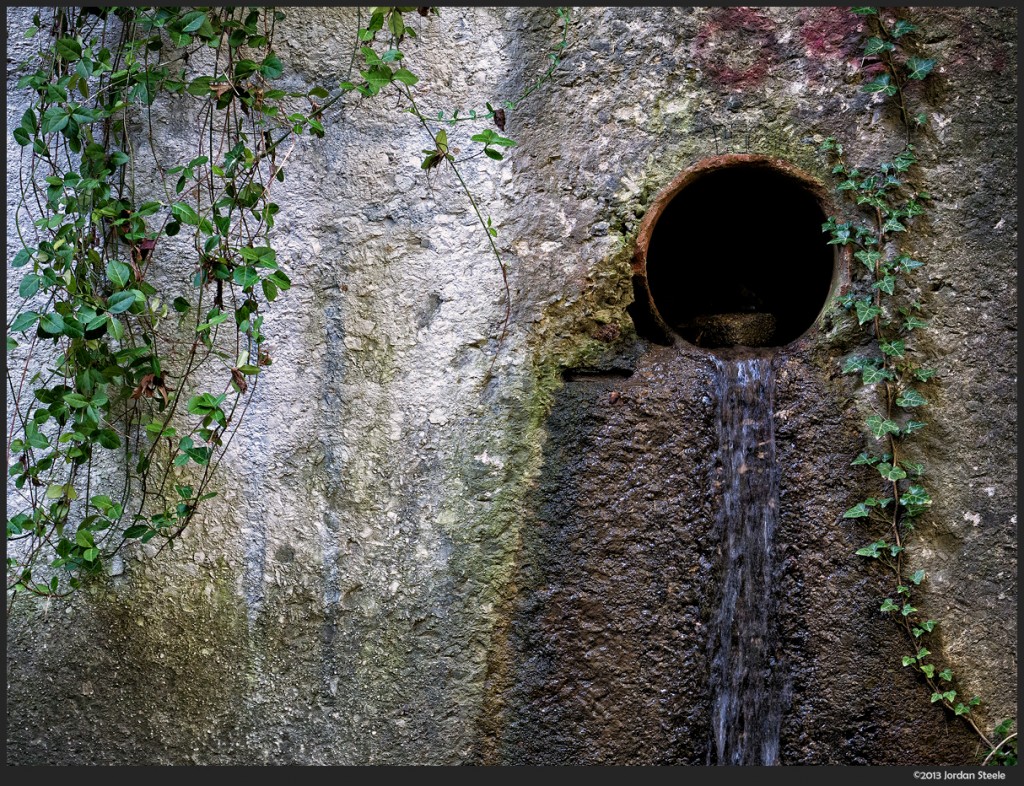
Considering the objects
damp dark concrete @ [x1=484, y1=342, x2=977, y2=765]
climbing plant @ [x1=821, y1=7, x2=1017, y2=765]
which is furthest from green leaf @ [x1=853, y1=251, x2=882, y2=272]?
damp dark concrete @ [x1=484, y1=342, x2=977, y2=765]

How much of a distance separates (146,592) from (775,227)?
2.26 meters

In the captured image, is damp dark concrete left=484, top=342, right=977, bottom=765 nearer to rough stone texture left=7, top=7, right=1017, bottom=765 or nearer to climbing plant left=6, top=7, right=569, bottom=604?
rough stone texture left=7, top=7, right=1017, bottom=765

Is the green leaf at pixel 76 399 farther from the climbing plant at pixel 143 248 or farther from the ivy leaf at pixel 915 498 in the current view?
the ivy leaf at pixel 915 498

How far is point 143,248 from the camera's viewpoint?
7.45 ft

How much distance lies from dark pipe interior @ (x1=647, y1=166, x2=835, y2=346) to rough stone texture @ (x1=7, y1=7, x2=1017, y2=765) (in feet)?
1.04


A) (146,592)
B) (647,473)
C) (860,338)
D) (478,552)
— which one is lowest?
(146,592)

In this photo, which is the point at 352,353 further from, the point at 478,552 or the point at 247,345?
the point at 478,552

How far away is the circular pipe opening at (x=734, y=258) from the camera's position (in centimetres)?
244

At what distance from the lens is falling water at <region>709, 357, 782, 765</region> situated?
2.32 metres

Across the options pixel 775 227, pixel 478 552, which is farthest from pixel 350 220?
pixel 775 227

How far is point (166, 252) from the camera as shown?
2.48 meters

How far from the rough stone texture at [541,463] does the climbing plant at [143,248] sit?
0.37ft

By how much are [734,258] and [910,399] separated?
892mm

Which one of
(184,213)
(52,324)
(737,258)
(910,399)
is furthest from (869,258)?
(52,324)
